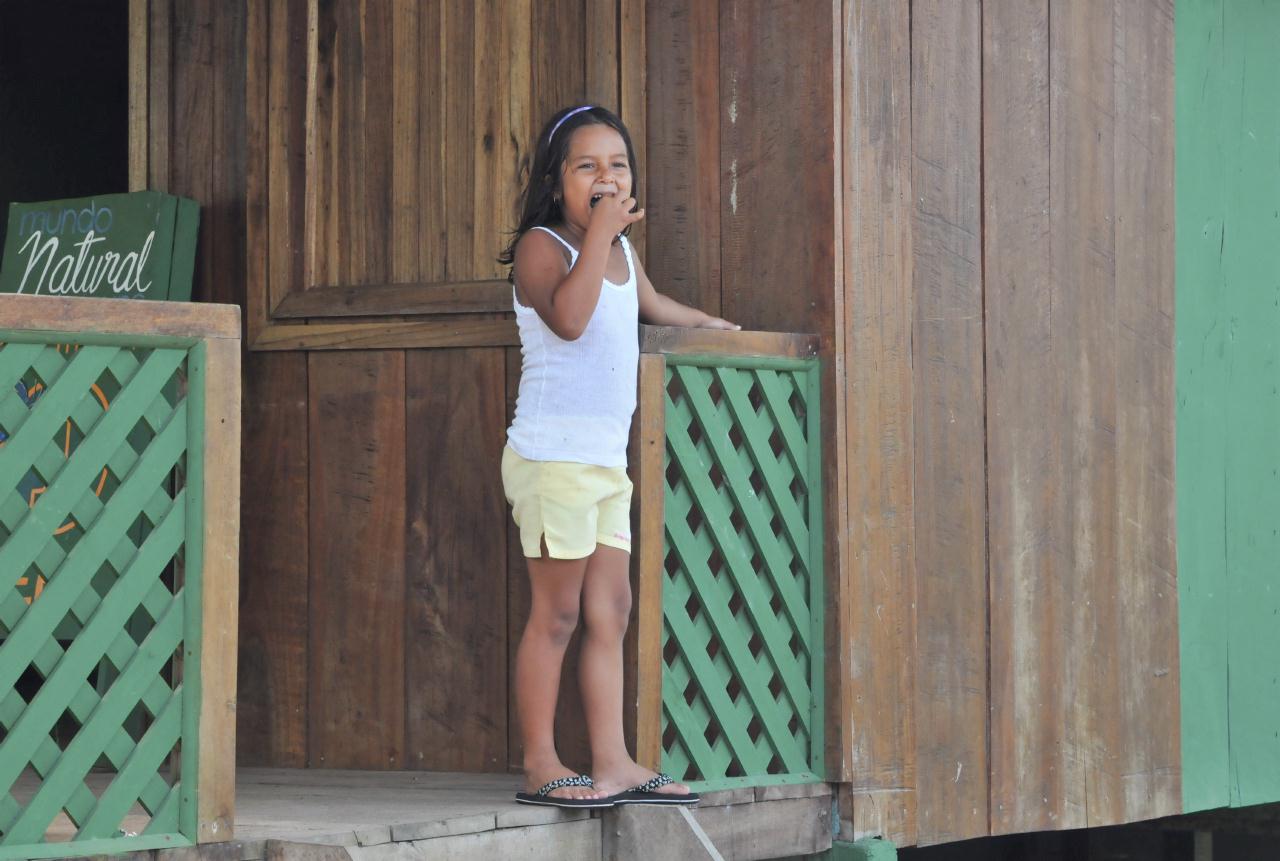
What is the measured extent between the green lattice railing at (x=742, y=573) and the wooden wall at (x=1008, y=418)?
12cm

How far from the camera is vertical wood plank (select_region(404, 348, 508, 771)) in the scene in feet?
14.9

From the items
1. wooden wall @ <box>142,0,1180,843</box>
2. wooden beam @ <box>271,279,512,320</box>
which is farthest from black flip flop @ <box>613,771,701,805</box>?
wooden beam @ <box>271,279,512,320</box>

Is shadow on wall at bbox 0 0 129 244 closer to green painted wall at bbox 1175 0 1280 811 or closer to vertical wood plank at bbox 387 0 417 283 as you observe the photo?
vertical wood plank at bbox 387 0 417 283

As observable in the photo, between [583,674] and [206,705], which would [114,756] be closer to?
[206,705]

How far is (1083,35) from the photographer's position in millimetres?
5145

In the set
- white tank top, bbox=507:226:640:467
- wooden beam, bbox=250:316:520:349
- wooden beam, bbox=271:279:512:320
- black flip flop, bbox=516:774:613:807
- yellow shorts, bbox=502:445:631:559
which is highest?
wooden beam, bbox=271:279:512:320

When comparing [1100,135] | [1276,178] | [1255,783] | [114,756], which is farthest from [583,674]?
[1276,178]

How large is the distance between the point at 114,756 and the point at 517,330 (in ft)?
5.17

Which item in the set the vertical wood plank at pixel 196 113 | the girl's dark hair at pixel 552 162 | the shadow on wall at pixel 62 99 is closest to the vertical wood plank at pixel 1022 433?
the girl's dark hair at pixel 552 162

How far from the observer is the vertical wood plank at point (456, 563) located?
4.55 meters

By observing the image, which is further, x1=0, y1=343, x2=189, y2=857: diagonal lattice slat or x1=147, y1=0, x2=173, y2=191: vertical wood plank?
x1=147, y1=0, x2=173, y2=191: vertical wood plank

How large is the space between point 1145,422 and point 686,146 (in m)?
1.64

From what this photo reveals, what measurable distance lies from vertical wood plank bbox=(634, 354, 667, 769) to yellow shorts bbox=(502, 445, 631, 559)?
0.13m

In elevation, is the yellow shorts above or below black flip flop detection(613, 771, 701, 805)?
above
